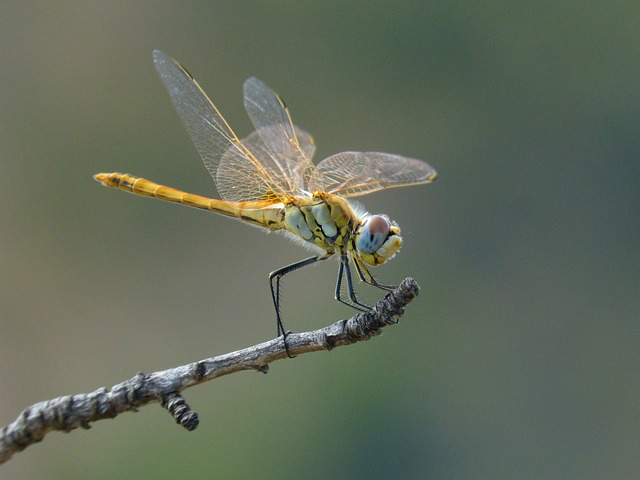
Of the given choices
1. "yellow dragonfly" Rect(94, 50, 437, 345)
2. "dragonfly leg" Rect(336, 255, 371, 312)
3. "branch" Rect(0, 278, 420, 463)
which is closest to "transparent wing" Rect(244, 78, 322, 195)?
"yellow dragonfly" Rect(94, 50, 437, 345)

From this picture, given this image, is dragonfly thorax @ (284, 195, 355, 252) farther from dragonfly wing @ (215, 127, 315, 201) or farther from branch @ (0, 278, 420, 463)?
branch @ (0, 278, 420, 463)

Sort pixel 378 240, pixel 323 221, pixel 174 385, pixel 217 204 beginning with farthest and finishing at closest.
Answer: pixel 217 204 < pixel 323 221 < pixel 378 240 < pixel 174 385

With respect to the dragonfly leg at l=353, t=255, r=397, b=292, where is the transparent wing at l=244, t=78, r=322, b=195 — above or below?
above

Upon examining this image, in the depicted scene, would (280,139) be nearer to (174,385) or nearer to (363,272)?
(363,272)

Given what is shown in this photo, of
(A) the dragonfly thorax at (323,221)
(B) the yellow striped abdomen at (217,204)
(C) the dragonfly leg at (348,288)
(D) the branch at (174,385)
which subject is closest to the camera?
(D) the branch at (174,385)

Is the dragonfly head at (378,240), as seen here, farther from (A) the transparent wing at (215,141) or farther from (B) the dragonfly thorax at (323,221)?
(A) the transparent wing at (215,141)

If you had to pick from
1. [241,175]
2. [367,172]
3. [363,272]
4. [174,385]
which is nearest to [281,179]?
[241,175]

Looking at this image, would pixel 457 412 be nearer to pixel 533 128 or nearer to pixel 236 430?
pixel 236 430

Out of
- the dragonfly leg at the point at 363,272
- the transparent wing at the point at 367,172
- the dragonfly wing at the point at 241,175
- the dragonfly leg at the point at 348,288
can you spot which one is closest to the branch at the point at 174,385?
the dragonfly leg at the point at 348,288
